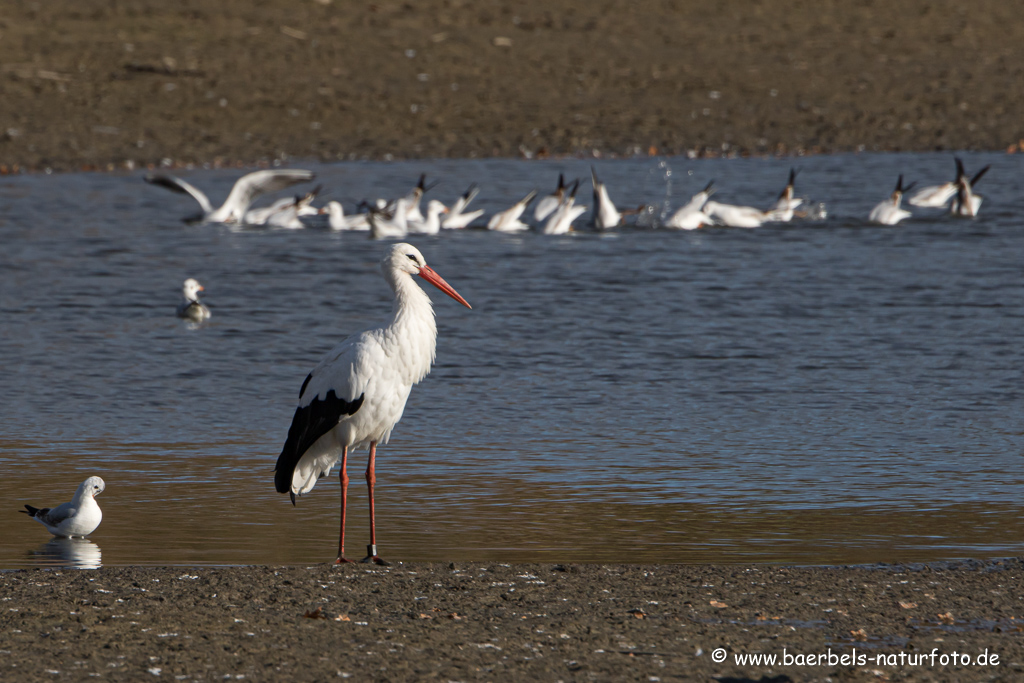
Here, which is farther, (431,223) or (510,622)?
(431,223)

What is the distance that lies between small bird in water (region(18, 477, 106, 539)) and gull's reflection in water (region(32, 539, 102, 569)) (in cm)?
5

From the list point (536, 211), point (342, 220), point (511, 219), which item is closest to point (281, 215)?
point (342, 220)

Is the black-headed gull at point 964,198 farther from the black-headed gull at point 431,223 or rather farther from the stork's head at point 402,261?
the stork's head at point 402,261

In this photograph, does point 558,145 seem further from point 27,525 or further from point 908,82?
point 27,525

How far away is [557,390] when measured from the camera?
9.32 m

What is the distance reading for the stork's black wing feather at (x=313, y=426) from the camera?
6.25m

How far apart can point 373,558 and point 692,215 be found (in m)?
10.8

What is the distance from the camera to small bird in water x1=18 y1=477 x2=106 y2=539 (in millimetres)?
6184

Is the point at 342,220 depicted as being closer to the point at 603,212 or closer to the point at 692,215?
the point at 603,212

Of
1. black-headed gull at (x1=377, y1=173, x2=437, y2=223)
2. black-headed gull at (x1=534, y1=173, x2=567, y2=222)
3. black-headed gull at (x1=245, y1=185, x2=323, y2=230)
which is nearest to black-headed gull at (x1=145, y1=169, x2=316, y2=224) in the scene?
black-headed gull at (x1=245, y1=185, x2=323, y2=230)

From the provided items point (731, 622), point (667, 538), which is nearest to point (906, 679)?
point (731, 622)

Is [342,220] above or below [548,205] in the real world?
below

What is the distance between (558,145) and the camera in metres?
19.4

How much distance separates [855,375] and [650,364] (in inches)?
55.9
